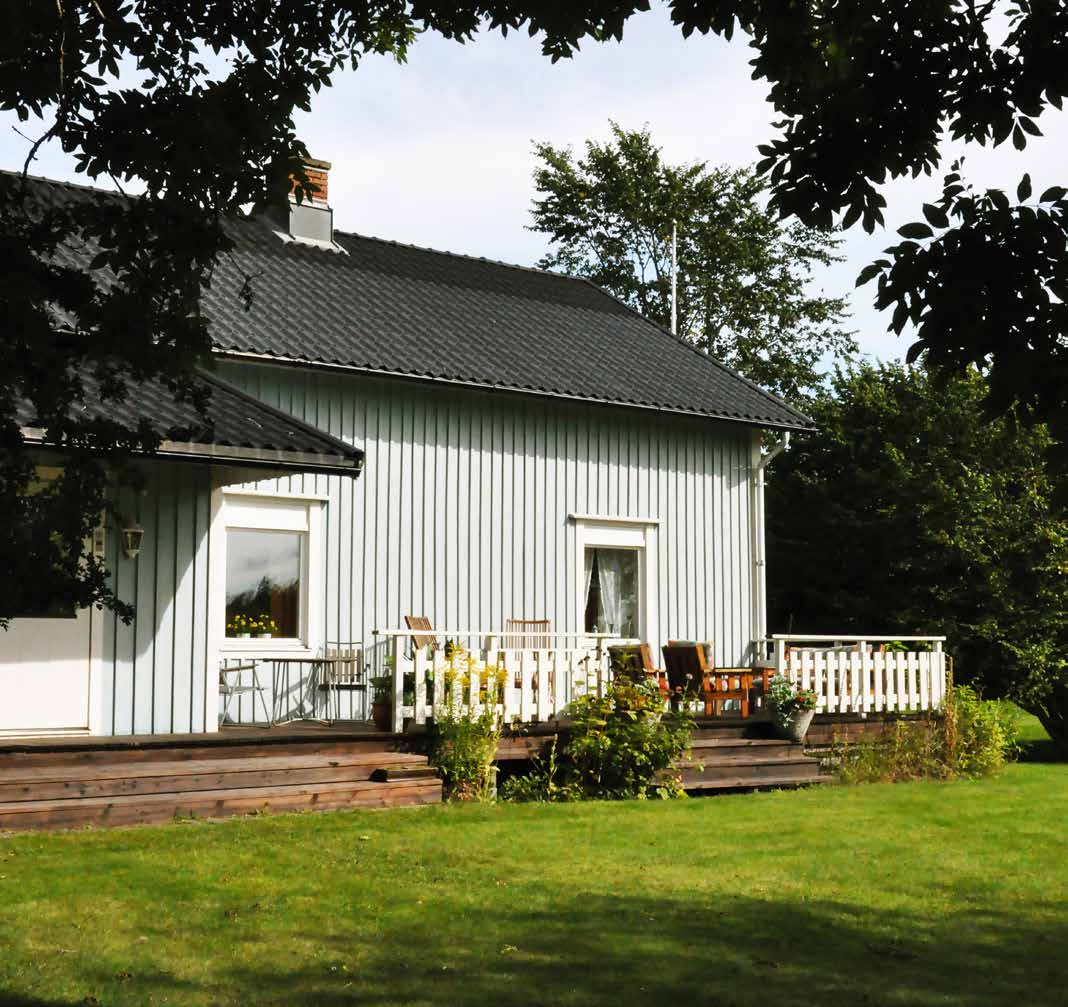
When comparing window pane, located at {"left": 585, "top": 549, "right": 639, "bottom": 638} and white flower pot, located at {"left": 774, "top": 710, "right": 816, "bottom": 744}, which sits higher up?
window pane, located at {"left": 585, "top": 549, "right": 639, "bottom": 638}

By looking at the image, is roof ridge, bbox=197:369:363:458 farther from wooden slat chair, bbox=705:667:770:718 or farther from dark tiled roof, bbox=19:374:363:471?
wooden slat chair, bbox=705:667:770:718

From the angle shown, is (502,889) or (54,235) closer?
(54,235)

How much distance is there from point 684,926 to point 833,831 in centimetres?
393

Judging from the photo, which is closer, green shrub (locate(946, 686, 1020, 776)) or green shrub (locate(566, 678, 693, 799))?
green shrub (locate(566, 678, 693, 799))

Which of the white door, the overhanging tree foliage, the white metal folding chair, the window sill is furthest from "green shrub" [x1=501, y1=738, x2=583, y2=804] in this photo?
the overhanging tree foliage

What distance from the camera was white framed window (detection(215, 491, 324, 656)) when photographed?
570 inches

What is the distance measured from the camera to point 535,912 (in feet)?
25.2

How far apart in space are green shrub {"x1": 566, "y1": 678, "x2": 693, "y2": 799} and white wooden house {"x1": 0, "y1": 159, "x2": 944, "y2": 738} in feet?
3.01

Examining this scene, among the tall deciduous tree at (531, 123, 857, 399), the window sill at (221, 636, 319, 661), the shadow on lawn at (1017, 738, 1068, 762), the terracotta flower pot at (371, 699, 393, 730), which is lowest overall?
the shadow on lawn at (1017, 738, 1068, 762)

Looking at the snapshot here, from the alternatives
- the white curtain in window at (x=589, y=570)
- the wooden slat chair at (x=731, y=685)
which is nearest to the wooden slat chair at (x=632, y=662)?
the wooden slat chair at (x=731, y=685)

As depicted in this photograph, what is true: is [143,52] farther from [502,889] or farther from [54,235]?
[502,889]

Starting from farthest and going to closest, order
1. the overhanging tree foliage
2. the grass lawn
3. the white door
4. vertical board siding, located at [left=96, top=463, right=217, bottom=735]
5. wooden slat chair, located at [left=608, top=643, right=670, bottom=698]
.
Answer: wooden slat chair, located at [left=608, top=643, right=670, bottom=698], vertical board siding, located at [left=96, top=463, right=217, bottom=735], the white door, the grass lawn, the overhanging tree foliage

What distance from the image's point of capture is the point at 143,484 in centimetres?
512

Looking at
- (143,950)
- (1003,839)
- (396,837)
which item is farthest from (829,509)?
(143,950)
